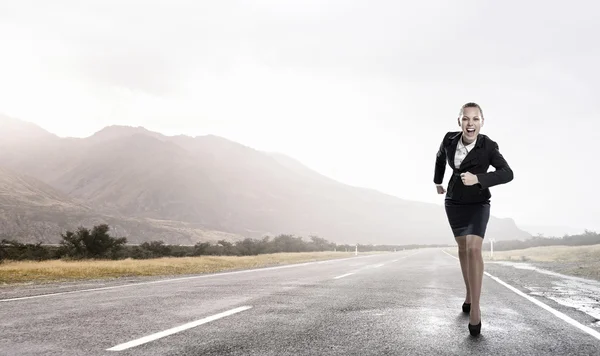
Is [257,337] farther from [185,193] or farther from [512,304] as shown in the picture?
[185,193]

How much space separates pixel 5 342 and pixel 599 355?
492 centimetres

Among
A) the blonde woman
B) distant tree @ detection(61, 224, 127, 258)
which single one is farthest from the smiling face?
distant tree @ detection(61, 224, 127, 258)

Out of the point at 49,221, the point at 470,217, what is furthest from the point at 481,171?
the point at 49,221

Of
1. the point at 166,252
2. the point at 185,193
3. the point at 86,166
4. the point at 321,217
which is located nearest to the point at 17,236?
the point at 166,252

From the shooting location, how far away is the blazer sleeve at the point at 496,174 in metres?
4.66

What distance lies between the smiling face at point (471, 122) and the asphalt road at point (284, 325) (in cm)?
199

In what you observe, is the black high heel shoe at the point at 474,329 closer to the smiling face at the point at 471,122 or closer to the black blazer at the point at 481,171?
the black blazer at the point at 481,171

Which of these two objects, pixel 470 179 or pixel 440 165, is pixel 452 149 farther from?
pixel 470 179

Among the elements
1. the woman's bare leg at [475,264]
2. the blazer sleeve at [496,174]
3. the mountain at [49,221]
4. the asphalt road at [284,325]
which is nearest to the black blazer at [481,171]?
the blazer sleeve at [496,174]

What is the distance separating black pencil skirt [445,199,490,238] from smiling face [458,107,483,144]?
2.27 feet

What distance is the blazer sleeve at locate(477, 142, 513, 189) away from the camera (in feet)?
15.3

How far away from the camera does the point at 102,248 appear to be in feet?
107

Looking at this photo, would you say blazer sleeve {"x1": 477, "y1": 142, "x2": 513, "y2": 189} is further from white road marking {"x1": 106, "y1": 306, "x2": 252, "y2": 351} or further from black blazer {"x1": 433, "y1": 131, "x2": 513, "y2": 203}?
white road marking {"x1": 106, "y1": 306, "x2": 252, "y2": 351}

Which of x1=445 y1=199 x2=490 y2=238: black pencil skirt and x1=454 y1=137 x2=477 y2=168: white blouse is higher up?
x1=454 y1=137 x2=477 y2=168: white blouse
